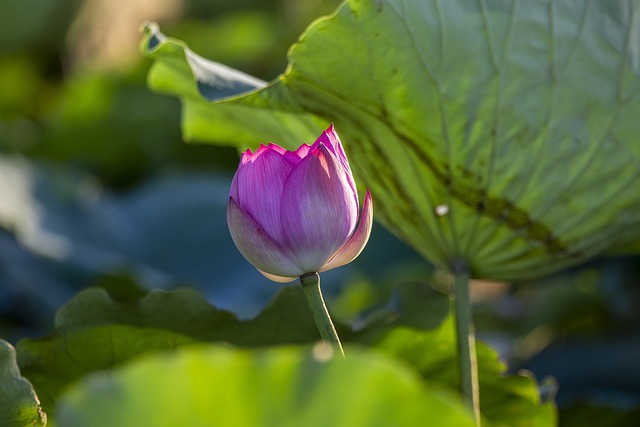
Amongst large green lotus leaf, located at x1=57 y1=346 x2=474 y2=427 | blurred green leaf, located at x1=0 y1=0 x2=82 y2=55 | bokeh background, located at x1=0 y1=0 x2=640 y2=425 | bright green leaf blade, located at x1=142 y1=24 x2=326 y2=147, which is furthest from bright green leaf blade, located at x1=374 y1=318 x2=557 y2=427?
blurred green leaf, located at x1=0 y1=0 x2=82 y2=55

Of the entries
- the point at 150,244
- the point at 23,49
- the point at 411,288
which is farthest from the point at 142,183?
the point at 411,288

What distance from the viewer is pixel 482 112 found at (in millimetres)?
→ 639

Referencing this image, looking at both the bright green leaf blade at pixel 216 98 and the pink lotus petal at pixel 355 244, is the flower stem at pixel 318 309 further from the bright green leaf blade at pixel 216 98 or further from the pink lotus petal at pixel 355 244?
the bright green leaf blade at pixel 216 98

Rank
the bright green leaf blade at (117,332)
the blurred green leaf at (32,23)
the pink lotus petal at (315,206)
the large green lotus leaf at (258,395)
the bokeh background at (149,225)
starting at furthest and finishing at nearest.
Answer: the blurred green leaf at (32,23) → the bokeh background at (149,225) → the bright green leaf blade at (117,332) → the pink lotus petal at (315,206) → the large green lotus leaf at (258,395)

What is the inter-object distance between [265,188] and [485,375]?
0.97ft

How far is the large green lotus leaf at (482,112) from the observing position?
2.04 feet

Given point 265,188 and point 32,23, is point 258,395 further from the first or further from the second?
point 32,23

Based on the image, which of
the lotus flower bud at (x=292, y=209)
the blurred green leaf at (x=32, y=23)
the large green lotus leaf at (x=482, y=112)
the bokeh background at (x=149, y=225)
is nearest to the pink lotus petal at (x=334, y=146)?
the lotus flower bud at (x=292, y=209)

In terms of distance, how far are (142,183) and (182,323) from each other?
137 cm

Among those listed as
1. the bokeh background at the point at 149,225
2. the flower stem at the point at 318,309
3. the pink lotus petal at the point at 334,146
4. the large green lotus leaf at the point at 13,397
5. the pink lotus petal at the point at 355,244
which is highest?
the pink lotus petal at the point at 334,146

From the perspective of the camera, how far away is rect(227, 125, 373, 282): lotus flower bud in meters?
0.48

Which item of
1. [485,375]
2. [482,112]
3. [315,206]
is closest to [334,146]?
[315,206]

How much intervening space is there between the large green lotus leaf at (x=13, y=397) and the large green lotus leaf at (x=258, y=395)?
0.20 metres

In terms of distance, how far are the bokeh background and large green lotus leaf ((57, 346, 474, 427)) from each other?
0.39 m
